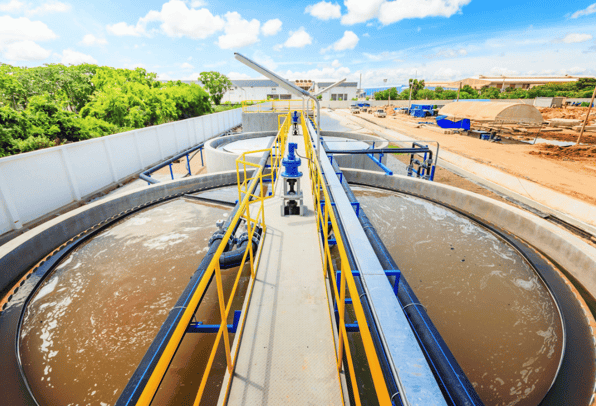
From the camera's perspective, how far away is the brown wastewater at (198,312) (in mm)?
3430

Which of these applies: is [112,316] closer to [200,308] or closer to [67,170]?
[200,308]

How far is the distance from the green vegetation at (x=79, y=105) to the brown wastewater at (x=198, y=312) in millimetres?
8064

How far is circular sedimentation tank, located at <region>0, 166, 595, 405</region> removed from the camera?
11.3 ft

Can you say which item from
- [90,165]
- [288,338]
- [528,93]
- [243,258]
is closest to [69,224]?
[90,165]

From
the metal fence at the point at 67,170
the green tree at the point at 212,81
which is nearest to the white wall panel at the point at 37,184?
the metal fence at the point at 67,170

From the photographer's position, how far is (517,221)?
6.73 m

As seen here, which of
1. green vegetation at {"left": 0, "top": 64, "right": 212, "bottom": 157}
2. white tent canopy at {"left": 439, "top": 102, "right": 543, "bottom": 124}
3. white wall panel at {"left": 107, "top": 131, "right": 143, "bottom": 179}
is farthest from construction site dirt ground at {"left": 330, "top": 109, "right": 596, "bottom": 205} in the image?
green vegetation at {"left": 0, "top": 64, "right": 212, "bottom": 157}

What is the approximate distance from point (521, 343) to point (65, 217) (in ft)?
29.9

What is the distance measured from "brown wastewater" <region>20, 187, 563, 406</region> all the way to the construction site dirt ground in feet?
24.9

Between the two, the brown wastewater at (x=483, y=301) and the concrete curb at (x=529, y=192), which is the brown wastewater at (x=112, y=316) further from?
the concrete curb at (x=529, y=192)

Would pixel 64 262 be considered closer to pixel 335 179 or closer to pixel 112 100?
pixel 335 179

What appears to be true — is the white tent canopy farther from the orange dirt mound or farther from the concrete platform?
the concrete platform

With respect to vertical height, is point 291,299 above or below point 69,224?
above

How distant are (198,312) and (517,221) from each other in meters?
7.38
